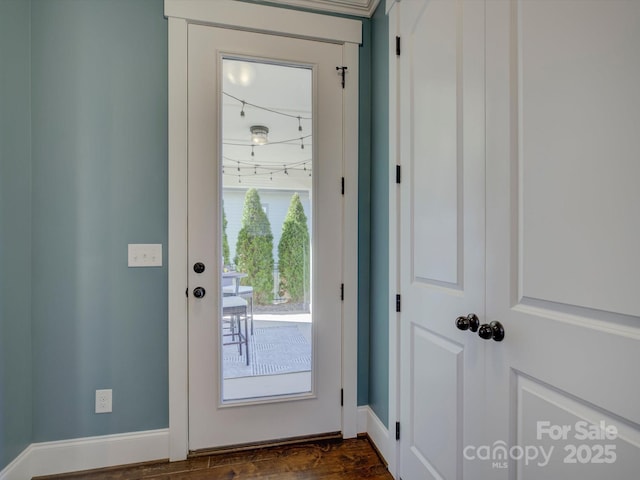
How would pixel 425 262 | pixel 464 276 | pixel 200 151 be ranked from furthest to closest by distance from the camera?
pixel 200 151
pixel 425 262
pixel 464 276

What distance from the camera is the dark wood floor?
1642 mm

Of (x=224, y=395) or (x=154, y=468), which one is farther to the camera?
(x=224, y=395)

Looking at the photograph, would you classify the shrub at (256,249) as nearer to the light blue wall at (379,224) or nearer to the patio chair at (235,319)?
the patio chair at (235,319)

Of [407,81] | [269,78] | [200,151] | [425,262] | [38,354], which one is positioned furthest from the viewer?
[269,78]

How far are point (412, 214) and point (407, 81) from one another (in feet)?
2.09

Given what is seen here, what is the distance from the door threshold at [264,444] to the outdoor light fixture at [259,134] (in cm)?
175

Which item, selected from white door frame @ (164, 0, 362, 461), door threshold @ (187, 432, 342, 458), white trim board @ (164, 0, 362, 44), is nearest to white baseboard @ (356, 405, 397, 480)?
door threshold @ (187, 432, 342, 458)

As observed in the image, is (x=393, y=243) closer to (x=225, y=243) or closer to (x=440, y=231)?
Result: (x=440, y=231)

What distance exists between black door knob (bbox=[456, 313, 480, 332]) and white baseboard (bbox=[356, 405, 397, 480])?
34.3 inches

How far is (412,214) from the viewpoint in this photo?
59.4 inches

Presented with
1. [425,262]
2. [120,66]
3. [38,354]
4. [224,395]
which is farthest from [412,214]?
[38,354]

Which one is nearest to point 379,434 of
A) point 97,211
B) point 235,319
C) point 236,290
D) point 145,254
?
point 235,319

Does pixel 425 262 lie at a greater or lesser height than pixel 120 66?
lesser

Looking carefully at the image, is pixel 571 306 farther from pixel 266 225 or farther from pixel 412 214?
pixel 266 225
